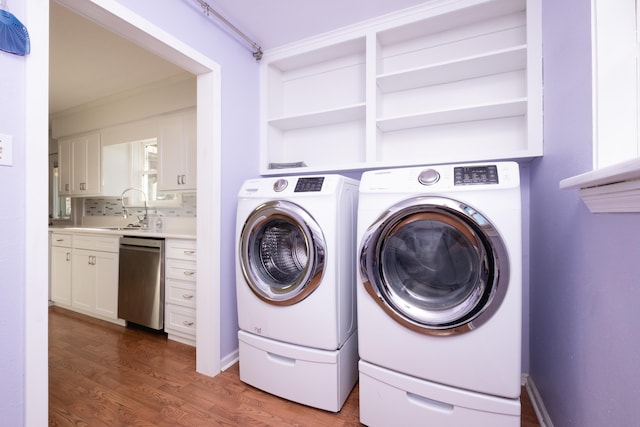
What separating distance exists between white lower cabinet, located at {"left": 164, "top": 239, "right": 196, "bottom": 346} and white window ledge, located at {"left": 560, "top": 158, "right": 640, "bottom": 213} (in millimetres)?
2207

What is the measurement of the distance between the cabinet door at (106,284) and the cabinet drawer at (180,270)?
2.23ft

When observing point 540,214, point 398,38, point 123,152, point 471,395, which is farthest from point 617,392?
point 123,152

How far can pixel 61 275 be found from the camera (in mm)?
2932

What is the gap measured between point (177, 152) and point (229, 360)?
6.48 ft

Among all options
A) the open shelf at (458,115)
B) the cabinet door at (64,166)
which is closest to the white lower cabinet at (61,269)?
the cabinet door at (64,166)

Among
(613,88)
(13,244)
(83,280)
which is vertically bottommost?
(83,280)

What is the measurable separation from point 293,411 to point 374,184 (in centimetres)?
123

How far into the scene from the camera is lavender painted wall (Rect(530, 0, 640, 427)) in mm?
710

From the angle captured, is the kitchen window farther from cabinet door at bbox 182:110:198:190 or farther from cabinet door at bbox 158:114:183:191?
cabinet door at bbox 158:114:183:191

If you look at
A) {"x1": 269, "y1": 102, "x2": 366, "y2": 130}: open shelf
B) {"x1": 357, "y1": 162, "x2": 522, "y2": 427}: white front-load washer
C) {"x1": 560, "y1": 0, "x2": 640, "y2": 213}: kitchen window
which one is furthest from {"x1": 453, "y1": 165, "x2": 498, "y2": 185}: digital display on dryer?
{"x1": 269, "y1": 102, "x2": 366, "y2": 130}: open shelf

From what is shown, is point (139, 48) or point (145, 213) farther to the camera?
point (145, 213)

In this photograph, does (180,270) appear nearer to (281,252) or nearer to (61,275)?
(281,252)

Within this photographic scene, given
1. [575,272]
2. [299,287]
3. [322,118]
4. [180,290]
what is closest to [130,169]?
[180,290]

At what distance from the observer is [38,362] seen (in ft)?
3.42
